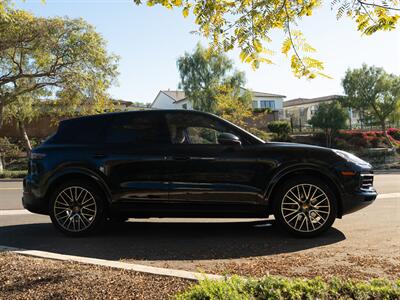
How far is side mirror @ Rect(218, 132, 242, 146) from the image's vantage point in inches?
239

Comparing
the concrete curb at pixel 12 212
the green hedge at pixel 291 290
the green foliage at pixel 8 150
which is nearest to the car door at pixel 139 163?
the green hedge at pixel 291 290

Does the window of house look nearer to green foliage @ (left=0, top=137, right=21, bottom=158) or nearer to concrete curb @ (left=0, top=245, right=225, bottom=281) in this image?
green foliage @ (left=0, top=137, right=21, bottom=158)

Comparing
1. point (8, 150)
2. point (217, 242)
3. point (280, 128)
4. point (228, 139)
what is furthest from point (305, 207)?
point (280, 128)

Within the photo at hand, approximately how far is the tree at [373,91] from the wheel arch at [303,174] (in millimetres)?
39347

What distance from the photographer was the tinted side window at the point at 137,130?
254 inches

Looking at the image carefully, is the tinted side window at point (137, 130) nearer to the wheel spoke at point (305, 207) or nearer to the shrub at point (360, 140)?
the wheel spoke at point (305, 207)

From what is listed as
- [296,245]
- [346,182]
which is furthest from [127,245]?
[346,182]

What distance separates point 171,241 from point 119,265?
1.53 metres

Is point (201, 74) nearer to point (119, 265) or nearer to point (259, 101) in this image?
point (259, 101)

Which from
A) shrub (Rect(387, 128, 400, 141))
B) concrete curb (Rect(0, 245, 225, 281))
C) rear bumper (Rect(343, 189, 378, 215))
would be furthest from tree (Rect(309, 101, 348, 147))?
concrete curb (Rect(0, 245, 225, 281))

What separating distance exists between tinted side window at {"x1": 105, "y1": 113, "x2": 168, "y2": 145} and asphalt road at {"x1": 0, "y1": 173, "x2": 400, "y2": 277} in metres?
1.40

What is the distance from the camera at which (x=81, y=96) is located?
25.7 m

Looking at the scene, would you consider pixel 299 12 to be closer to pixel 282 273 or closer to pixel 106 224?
pixel 282 273

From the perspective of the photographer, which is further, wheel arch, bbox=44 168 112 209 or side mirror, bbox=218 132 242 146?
wheel arch, bbox=44 168 112 209
